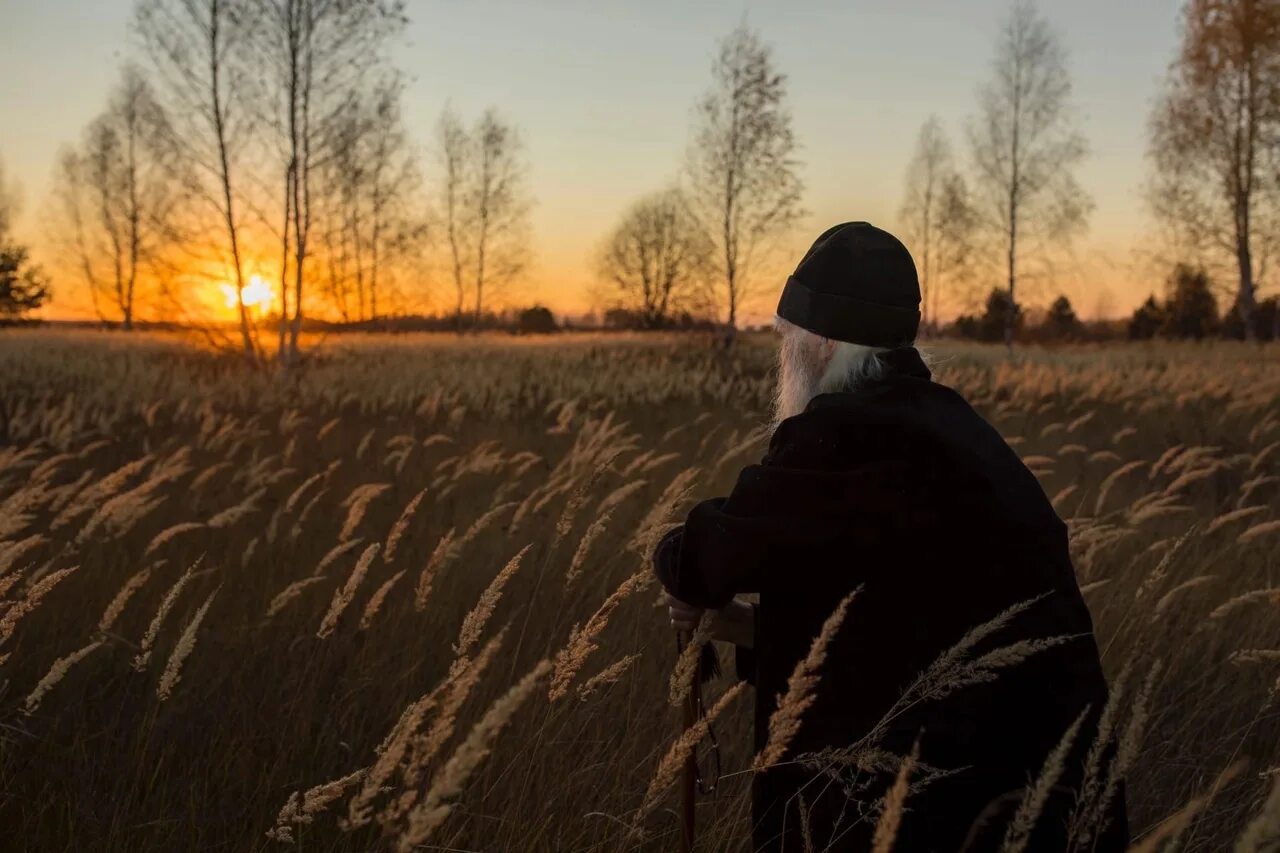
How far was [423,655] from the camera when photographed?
10.5 feet

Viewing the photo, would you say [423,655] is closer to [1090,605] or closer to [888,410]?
[888,410]

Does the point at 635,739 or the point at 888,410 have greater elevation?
the point at 888,410

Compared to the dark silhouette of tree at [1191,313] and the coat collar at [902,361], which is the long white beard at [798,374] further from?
the dark silhouette of tree at [1191,313]

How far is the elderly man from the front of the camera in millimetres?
1809

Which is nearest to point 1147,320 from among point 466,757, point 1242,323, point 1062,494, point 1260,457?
point 1242,323

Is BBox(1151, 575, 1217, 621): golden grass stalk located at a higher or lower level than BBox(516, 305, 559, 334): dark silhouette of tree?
lower

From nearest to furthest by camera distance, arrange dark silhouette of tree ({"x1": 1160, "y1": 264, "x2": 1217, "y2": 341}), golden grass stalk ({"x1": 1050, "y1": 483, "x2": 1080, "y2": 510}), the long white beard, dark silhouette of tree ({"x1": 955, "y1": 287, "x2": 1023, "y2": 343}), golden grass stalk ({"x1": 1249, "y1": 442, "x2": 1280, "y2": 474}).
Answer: the long white beard
golden grass stalk ({"x1": 1050, "y1": 483, "x2": 1080, "y2": 510})
golden grass stalk ({"x1": 1249, "y1": 442, "x2": 1280, "y2": 474})
dark silhouette of tree ({"x1": 1160, "y1": 264, "x2": 1217, "y2": 341})
dark silhouette of tree ({"x1": 955, "y1": 287, "x2": 1023, "y2": 343})

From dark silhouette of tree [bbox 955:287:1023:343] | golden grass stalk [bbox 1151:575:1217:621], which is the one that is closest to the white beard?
golden grass stalk [bbox 1151:575:1217:621]

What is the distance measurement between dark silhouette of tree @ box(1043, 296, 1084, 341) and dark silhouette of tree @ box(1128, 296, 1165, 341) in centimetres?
389

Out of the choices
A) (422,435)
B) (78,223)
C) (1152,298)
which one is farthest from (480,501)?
(78,223)

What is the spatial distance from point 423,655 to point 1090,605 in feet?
8.75

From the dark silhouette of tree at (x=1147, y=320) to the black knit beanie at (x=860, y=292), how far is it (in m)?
44.4

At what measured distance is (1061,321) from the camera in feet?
156

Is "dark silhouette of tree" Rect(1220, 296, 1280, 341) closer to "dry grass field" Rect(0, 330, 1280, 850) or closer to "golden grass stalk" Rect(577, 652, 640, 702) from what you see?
"dry grass field" Rect(0, 330, 1280, 850)
